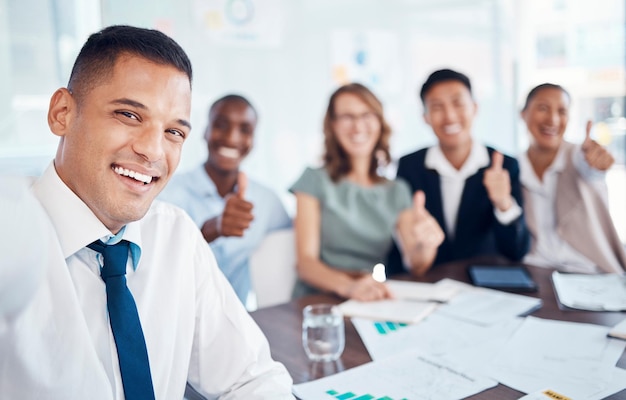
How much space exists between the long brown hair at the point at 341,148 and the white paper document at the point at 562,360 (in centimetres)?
104

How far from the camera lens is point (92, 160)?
0.90 meters

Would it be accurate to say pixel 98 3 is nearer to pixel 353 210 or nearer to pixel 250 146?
pixel 250 146

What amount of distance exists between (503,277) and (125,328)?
128cm

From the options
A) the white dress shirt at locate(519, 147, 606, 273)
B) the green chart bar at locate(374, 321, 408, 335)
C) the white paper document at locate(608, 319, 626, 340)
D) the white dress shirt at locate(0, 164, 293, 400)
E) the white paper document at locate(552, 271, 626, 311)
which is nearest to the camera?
the white dress shirt at locate(0, 164, 293, 400)

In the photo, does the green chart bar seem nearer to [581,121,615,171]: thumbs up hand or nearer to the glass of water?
the glass of water

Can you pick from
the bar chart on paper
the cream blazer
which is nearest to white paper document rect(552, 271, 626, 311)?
the cream blazer

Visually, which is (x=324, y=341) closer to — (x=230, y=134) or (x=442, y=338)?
(x=442, y=338)

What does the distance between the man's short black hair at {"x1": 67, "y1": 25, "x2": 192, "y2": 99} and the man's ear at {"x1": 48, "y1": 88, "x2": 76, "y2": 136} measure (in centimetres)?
2

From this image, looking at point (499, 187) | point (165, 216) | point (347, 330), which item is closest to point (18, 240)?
point (165, 216)

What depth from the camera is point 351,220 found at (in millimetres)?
2080

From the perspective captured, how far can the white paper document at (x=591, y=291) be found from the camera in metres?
1.45

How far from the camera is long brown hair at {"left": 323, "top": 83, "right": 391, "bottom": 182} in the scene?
212cm

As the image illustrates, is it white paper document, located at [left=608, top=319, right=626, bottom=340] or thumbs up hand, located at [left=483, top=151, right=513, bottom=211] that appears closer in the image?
white paper document, located at [left=608, top=319, right=626, bottom=340]

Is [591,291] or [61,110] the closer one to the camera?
[61,110]
